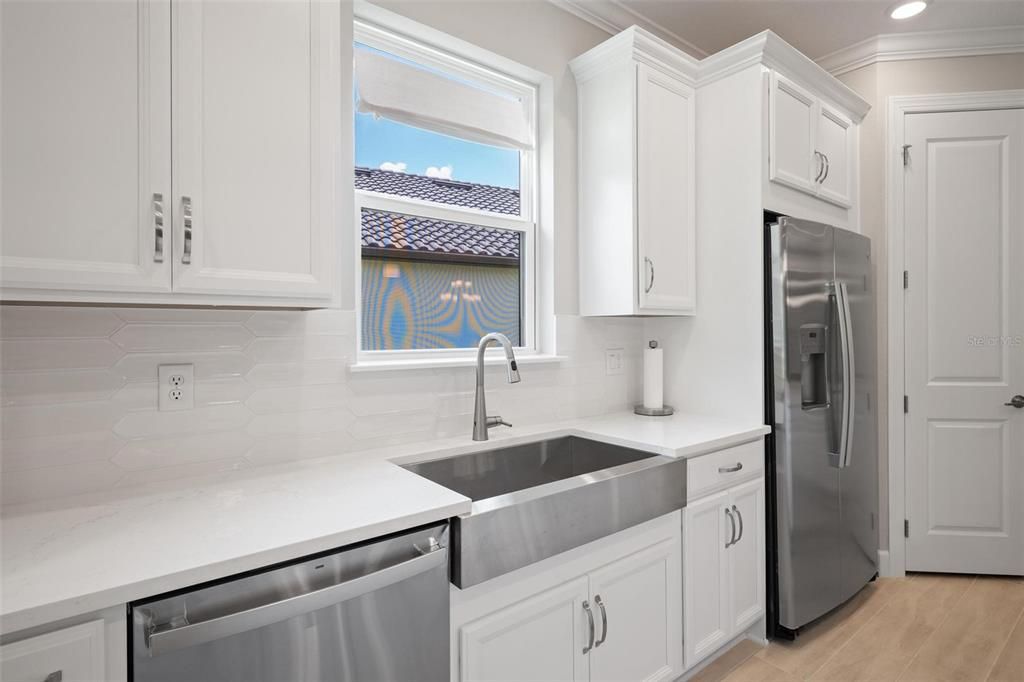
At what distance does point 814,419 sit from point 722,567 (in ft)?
2.51

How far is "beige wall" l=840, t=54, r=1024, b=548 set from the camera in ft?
9.46

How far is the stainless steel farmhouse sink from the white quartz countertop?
0.11 meters

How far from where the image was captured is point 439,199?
7.16ft

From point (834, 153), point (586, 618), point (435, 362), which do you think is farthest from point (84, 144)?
point (834, 153)

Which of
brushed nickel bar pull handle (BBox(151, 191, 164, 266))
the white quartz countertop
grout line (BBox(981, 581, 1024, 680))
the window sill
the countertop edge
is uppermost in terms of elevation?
brushed nickel bar pull handle (BBox(151, 191, 164, 266))

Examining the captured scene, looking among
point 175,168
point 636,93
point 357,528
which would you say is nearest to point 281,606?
point 357,528

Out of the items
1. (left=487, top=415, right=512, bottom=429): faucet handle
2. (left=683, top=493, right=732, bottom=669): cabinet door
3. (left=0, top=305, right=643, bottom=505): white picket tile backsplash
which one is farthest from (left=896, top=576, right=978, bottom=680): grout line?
(left=0, top=305, right=643, bottom=505): white picket tile backsplash

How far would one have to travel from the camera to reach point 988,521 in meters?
2.86

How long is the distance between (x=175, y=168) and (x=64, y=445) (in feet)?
2.43

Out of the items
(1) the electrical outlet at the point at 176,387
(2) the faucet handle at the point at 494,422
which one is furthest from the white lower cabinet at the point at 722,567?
(1) the electrical outlet at the point at 176,387

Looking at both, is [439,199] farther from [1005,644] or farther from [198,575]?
[1005,644]

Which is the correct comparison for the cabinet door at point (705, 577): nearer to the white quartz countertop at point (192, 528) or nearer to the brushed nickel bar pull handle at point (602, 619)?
the brushed nickel bar pull handle at point (602, 619)

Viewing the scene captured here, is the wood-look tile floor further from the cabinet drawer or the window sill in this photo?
the window sill

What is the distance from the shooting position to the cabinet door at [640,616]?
5.34 feet
